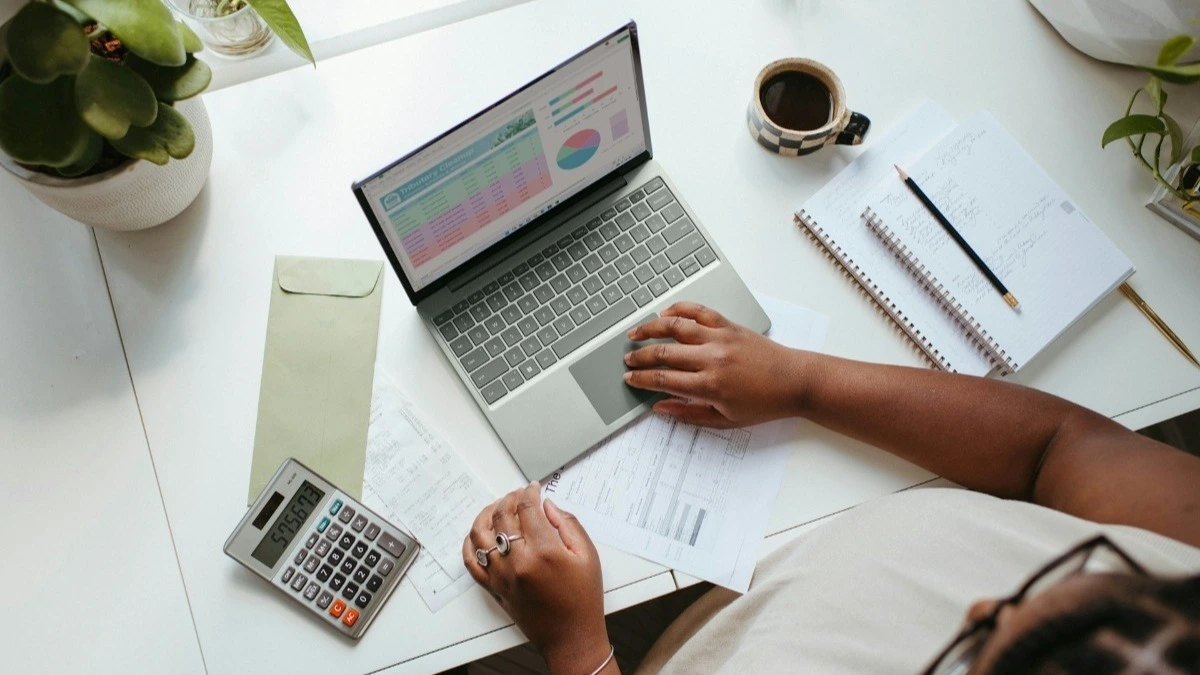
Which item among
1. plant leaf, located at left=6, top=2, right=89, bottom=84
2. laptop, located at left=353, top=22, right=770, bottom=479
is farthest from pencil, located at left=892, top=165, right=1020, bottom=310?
plant leaf, located at left=6, top=2, right=89, bottom=84

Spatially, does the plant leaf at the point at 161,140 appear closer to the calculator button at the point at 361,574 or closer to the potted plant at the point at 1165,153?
the calculator button at the point at 361,574

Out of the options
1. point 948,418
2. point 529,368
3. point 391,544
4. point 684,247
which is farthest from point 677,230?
point 391,544

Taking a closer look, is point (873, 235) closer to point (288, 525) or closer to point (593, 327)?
point (593, 327)

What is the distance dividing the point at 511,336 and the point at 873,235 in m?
0.41

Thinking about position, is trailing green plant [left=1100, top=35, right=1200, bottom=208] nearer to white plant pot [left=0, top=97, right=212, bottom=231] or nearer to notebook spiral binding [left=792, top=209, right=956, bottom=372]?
notebook spiral binding [left=792, top=209, right=956, bottom=372]

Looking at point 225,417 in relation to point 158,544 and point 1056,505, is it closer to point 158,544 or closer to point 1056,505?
point 158,544

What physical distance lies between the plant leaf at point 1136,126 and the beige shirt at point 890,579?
0.45 metres

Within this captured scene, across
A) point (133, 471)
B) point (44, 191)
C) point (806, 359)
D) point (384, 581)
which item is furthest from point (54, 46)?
point (806, 359)

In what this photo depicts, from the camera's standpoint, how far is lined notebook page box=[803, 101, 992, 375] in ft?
2.77

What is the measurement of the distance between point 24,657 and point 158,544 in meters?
0.15

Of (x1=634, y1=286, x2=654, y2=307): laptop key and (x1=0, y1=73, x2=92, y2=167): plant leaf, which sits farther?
(x1=634, y1=286, x2=654, y2=307): laptop key

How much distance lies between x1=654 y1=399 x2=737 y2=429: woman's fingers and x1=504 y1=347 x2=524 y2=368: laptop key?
0.49 ft

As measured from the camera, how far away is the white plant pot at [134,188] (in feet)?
2.29

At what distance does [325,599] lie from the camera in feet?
2.45
